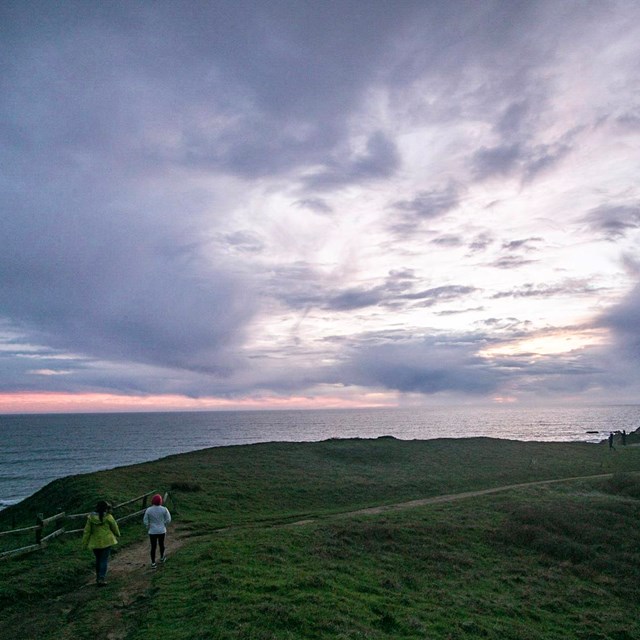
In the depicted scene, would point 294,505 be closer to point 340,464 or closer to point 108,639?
point 340,464

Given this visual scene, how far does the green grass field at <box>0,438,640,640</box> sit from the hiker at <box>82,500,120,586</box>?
650 mm

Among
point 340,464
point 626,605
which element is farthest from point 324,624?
point 340,464

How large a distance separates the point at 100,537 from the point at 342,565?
8.29m

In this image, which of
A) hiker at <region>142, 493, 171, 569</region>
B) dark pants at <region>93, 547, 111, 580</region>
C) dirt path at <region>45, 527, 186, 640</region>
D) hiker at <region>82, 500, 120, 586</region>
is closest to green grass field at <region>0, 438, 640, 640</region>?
dirt path at <region>45, 527, 186, 640</region>

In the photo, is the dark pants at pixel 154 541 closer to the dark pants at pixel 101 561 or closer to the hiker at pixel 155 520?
the hiker at pixel 155 520

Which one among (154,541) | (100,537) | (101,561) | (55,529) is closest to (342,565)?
(154,541)

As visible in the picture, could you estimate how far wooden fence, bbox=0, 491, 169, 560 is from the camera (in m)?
19.0

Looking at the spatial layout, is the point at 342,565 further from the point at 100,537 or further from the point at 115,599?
the point at 100,537

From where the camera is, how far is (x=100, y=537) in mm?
15086

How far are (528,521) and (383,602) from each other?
46.7 feet

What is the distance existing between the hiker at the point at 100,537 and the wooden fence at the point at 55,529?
211 inches

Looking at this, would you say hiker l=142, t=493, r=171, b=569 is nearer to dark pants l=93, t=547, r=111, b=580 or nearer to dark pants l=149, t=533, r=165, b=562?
dark pants l=149, t=533, r=165, b=562

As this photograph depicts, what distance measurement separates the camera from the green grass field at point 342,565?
42.4 ft

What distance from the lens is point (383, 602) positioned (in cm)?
1487
